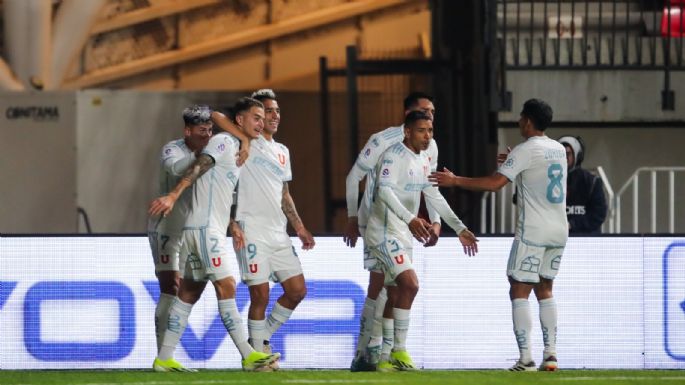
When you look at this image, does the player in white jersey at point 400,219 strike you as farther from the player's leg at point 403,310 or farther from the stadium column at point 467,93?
the stadium column at point 467,93

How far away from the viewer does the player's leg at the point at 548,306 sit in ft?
48.5

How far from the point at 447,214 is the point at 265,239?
1338mm

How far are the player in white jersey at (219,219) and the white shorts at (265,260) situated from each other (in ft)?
0.41

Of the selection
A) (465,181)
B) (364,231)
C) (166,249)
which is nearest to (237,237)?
(166,249)

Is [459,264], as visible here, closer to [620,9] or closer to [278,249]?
[278,249]

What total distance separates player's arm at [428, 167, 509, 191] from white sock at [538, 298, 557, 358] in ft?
3.15

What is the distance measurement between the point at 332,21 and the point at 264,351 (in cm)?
1472

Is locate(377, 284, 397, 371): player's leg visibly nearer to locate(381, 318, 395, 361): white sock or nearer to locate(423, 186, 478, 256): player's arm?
locate(381, 318, 395, 361): white sock

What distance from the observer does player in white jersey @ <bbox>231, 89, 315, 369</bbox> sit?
14523mm

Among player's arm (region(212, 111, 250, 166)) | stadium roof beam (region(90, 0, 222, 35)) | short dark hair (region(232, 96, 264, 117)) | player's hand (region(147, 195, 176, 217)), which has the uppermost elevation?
stadium roof beam (region(90, 0, 222, 35))

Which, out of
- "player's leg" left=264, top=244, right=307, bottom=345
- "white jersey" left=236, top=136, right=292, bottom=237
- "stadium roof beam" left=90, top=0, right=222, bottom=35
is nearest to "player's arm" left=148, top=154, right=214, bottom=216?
"white jersey" left=236, top=136, right=292, bottom=237

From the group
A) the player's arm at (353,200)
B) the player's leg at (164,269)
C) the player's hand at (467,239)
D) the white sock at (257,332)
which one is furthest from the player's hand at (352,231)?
the player's leg at (164,269)

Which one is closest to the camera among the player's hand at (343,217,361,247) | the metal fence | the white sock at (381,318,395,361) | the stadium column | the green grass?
the green grass

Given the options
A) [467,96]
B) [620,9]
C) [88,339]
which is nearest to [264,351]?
[88,339]
